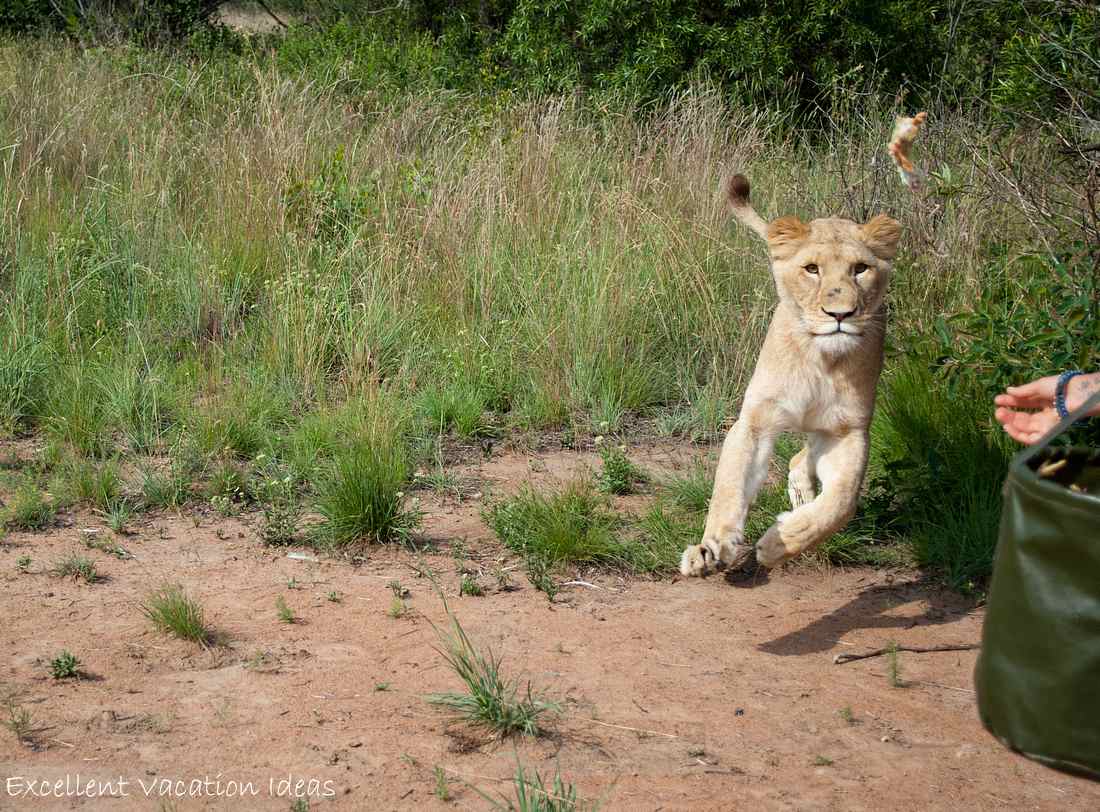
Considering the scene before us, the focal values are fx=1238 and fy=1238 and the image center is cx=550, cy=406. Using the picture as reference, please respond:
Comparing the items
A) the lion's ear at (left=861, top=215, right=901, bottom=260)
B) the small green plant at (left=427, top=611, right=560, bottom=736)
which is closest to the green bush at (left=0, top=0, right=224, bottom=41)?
the lion's ear at (left=861, top=215, right=901, bottom=260)

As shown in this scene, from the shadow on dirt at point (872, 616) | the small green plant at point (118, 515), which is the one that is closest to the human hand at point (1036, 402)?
the shadow on dirt at point (872, 616)

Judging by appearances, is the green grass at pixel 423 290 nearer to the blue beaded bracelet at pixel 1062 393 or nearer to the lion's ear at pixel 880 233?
the lion's ear at pixel 880 233

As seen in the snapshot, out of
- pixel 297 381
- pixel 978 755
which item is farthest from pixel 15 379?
pixel 978 755

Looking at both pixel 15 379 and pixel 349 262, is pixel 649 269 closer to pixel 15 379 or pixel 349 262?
pixel 349 262

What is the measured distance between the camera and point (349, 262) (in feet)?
23.8

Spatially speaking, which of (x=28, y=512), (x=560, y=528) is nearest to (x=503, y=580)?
(x=560, y=528)

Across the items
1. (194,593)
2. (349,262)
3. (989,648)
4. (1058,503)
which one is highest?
(1058,503)

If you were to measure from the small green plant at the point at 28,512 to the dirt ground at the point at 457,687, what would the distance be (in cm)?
10

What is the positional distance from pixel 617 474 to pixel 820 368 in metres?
1.37

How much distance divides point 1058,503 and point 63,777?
8.65 feet

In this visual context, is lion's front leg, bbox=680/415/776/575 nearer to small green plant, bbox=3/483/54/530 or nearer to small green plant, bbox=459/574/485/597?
small green plant, bbox=459/574/485/597

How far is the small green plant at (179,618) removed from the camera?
409cm

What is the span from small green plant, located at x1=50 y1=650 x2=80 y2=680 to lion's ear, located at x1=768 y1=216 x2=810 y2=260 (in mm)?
2805

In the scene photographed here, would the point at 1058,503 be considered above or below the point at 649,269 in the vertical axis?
above
